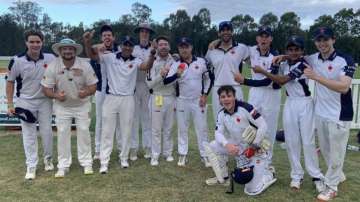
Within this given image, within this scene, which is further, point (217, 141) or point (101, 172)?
point (101, 172)

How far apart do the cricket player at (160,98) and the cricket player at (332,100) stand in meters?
2.46

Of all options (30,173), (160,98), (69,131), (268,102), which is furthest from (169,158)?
(30,173)

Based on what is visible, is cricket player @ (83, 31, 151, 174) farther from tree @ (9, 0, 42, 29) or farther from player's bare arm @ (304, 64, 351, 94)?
tree @ (9, 0, 42, 29)

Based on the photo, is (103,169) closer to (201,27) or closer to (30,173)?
(30,173)

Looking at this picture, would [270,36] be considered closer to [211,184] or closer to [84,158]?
[211,184]

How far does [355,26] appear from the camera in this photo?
7181 cm

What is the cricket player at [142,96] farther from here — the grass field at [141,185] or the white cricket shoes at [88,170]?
the white cricket shoes at [88,170]

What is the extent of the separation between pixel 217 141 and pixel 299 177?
1.25 m

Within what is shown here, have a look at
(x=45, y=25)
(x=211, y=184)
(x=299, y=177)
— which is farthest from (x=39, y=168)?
(x=45, y=25)

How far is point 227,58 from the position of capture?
7.02 m

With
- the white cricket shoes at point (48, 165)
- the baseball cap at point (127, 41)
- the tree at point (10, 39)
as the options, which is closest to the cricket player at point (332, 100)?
the baseball cap at point (127, 41)

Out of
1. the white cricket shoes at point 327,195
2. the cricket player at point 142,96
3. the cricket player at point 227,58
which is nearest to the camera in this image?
the white cricket shoes at point 327,195

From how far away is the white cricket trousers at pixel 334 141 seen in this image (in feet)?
18.0

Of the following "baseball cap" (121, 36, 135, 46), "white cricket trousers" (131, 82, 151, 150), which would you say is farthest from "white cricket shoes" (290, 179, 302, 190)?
"baseball cap" (121, 36, 135, 46)
